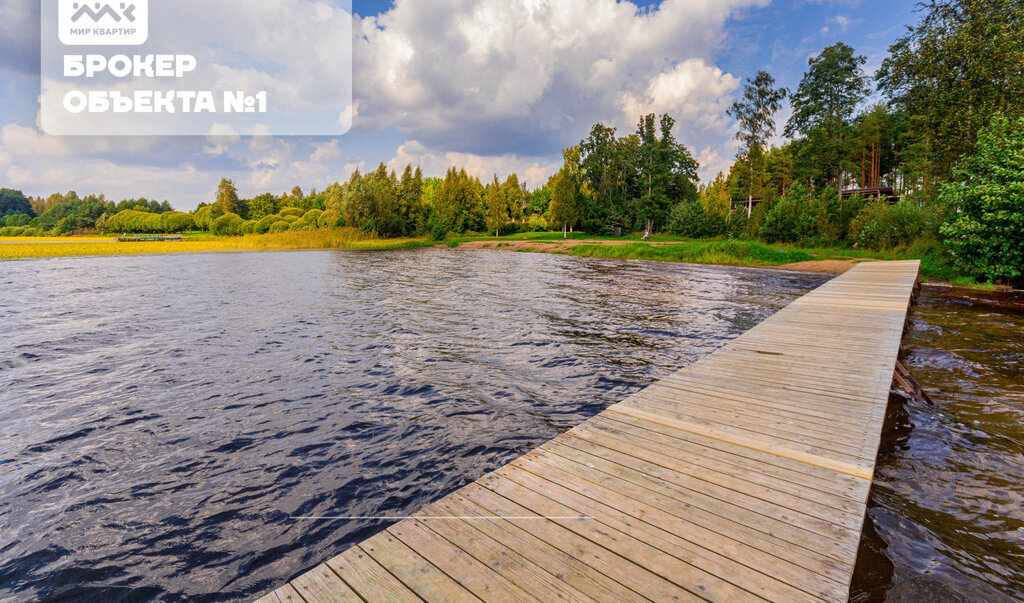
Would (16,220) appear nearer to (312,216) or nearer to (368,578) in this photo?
(312,216)

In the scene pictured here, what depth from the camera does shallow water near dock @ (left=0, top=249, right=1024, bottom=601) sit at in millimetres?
3549

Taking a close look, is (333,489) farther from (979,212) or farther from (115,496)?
(979,212)

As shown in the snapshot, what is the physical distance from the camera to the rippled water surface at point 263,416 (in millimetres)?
3701

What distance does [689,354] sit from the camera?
9273 mm

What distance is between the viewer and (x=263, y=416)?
242 inches

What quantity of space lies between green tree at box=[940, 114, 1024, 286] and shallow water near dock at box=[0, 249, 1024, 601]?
3654mm

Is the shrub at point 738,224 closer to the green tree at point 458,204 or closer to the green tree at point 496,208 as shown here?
the green tree at point 496,208

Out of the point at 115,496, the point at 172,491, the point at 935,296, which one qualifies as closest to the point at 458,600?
the point at 172,491

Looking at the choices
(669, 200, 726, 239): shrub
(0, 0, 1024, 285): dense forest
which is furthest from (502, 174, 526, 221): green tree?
(669, 200, 726, 239): shrub

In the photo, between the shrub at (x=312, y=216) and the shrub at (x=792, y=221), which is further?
the shrub at (x=312, y=216)

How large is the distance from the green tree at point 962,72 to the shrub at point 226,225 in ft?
290

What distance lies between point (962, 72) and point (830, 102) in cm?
3316

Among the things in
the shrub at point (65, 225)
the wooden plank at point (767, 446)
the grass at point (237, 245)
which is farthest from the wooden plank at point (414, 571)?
the shrub at point (65, 225)

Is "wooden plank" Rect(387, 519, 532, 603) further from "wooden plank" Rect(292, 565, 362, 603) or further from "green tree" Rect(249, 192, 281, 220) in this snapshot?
"green tree" Rect(249, 192, 281, 220)
